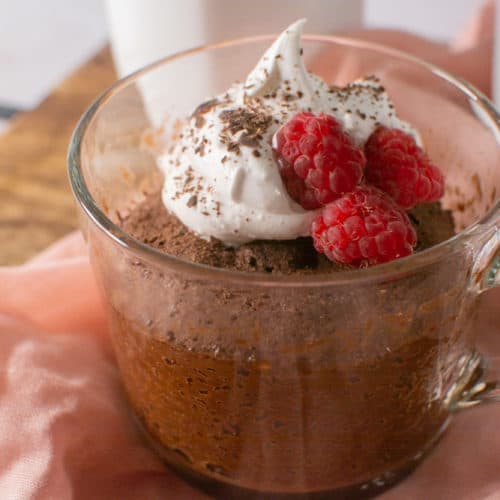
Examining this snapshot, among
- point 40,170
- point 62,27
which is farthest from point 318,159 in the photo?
point 62,27

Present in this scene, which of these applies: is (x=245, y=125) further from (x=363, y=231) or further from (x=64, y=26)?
(x=64, y=26)

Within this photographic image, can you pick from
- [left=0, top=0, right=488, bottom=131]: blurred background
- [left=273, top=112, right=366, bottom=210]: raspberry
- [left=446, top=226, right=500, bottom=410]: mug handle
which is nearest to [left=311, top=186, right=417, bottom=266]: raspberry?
[left=273, top=112, right=366, bottom=210]: raspberry

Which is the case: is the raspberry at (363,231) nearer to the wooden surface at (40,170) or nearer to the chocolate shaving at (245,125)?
the chocolate shaving at (245,125)

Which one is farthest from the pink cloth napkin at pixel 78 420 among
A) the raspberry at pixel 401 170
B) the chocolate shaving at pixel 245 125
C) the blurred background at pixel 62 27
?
the blurred background at pixel 62 27

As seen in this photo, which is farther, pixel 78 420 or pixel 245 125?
pixel 78 420

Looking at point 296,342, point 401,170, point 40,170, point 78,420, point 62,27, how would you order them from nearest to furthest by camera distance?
point 296,342 < point 401,170 < point 78,420 < point 40,170 < point 62,27

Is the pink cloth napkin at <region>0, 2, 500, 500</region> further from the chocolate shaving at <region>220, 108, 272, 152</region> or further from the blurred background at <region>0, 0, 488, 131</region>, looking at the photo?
the blurred background at <region>0, 0, 488, 131</region>

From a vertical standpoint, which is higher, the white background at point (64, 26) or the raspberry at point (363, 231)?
the raspberry at point (363, 231)
